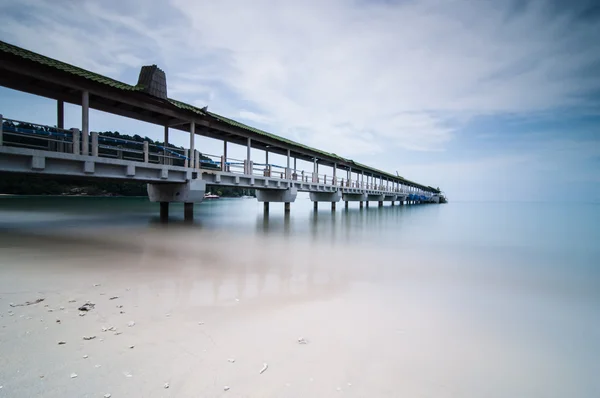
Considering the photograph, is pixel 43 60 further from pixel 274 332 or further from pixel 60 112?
pixel 274 332

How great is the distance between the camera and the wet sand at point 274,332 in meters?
2.54

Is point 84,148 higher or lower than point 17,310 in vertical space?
higher

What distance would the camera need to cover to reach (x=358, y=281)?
602cm

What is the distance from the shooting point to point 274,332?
351 centimetres

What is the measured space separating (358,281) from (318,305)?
1.77 m

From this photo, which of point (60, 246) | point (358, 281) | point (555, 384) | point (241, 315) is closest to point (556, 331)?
point (555, 384)

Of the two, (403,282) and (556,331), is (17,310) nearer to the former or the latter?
(403,282)

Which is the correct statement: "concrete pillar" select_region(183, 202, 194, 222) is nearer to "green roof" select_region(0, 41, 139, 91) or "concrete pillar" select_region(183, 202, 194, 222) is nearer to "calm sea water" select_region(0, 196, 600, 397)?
"calm sea water" select_region(0, 196, 600, 397)

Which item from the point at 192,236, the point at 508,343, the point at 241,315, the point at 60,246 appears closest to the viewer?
the point at 508,343

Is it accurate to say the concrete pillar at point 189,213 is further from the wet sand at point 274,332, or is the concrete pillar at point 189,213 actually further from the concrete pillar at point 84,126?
the wet sand at point 274,332

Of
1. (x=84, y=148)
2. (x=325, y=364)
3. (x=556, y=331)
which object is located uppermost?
(x=84, y=148)

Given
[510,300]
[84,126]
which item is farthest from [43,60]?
[510,300]

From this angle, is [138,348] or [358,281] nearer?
[138,348]

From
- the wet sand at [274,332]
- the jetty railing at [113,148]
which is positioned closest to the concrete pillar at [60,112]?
the jetty railing at [113,148]
